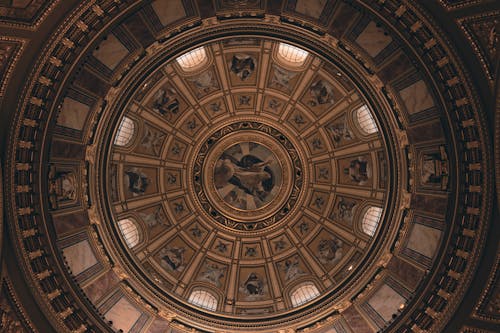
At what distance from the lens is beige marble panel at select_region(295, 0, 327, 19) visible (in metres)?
18.0

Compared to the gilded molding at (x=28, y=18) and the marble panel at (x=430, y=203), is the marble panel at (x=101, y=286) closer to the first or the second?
the gilded molding at (x=28, y=18)

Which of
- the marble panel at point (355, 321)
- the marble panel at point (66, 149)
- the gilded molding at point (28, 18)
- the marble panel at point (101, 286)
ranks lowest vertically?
the marble panel at point (355, 321)

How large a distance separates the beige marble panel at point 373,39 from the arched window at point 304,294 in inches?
559

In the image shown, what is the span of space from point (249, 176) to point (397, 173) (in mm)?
10260

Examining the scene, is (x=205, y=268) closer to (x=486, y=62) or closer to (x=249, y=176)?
(x=249, y=176)

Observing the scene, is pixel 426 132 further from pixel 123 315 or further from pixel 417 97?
pixel 123 315

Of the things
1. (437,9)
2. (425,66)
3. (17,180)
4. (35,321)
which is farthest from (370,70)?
(35,321)

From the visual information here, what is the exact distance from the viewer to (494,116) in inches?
583

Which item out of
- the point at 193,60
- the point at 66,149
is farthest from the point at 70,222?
the point at 193,60

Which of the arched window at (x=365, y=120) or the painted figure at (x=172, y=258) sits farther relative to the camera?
the painted figure at (x=172, y=258)

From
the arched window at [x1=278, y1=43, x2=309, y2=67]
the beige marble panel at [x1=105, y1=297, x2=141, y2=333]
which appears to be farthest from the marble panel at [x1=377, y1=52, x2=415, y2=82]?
the beige marble panel at [x1=105, y1=297, x2=141, y2=333]

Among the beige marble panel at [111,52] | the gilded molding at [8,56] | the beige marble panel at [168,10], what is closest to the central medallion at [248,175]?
the beige marble panel at [111,52]

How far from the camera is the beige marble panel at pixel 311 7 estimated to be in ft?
59.0

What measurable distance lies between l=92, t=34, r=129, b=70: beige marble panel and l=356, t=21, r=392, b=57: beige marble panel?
1020cm
